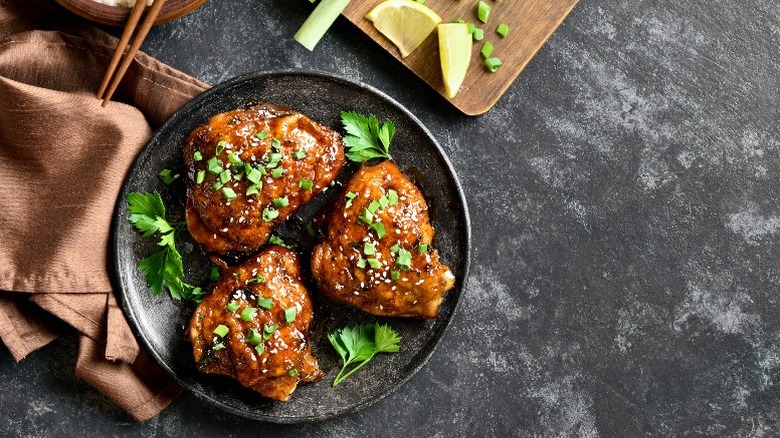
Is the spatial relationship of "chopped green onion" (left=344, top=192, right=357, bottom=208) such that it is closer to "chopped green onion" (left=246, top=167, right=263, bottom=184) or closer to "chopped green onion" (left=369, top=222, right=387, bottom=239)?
"chopped green onion" (left=369, top=222, right=387, bottom=239)

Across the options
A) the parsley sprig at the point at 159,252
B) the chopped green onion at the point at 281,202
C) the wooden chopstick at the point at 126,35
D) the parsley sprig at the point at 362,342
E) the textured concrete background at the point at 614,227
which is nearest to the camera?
the wooden chopstick at the point at 126,35

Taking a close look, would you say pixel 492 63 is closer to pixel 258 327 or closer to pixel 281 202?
pixel 281 202

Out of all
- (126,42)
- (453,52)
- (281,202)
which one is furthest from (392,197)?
(126,42)

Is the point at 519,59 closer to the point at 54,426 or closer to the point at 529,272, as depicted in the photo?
the point at 529,272

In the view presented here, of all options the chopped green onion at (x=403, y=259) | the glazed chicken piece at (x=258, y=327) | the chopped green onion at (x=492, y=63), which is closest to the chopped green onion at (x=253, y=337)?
the glazed chicken piece at (x=258, y=327)

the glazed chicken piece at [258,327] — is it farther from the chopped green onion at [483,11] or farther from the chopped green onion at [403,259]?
the chopped green onion at [483,11]
